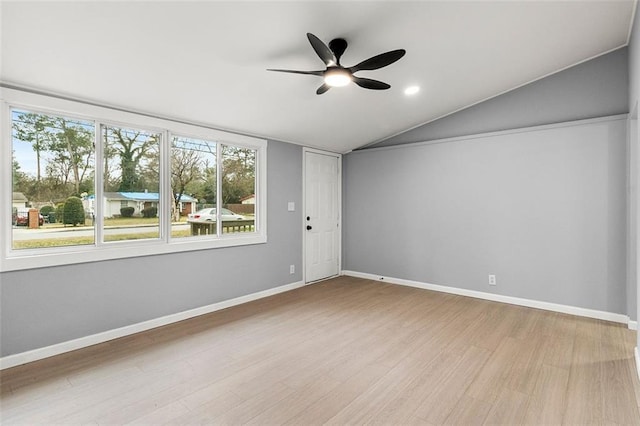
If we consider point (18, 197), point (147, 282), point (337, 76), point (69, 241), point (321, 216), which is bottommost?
point (147, 282)

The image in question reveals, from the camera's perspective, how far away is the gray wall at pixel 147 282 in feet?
8.68

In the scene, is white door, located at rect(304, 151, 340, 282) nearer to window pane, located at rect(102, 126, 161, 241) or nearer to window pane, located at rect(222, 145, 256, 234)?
window pane, located at rect(222, 145, 256, 234)

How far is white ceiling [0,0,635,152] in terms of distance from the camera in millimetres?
2160

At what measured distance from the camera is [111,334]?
3.08 meters

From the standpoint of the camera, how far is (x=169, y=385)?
2334mm

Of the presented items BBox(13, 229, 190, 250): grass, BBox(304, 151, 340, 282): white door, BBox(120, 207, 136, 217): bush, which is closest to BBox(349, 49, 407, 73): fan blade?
BBox(120, 207, 136, 217): bush

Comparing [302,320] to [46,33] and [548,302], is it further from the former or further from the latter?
[46,33]

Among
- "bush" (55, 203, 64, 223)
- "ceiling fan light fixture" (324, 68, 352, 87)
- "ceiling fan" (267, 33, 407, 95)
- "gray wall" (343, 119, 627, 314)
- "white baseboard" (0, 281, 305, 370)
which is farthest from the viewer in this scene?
"gray wall" (343, 119, 627, 314)

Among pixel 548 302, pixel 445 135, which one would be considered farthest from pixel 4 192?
pixel 548 302

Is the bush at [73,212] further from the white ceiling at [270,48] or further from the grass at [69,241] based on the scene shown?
the white ceiling at [270,48]

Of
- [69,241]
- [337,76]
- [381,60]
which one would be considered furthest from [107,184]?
[381,60]

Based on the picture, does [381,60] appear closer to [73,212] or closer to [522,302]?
[73,212]

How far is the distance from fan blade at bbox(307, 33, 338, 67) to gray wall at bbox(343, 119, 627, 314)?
2.89 meters

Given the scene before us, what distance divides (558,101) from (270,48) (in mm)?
3528
